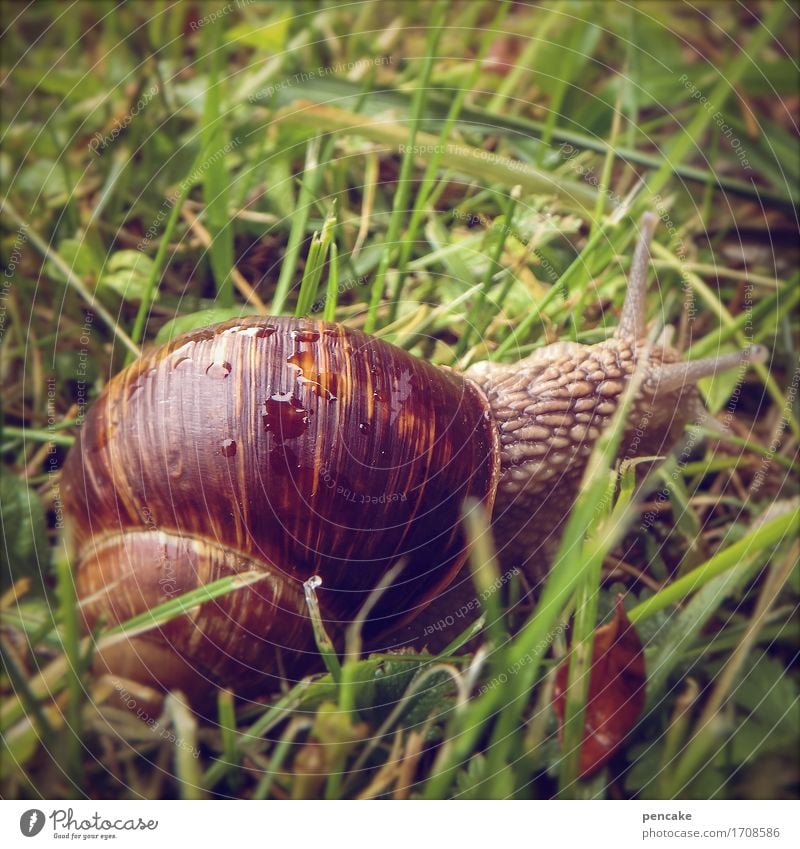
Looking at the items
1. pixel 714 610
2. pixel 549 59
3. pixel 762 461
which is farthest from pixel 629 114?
pixel 714 610

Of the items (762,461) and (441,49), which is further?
(441,49)

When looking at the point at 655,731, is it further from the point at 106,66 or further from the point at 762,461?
the point at 106,66

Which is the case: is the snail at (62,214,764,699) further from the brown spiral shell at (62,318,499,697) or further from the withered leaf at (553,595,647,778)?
the withered leaf at (553,595,647,778)

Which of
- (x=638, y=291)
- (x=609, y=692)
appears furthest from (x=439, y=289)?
(x=609, y=692)

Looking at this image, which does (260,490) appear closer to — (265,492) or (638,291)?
(265,492)
